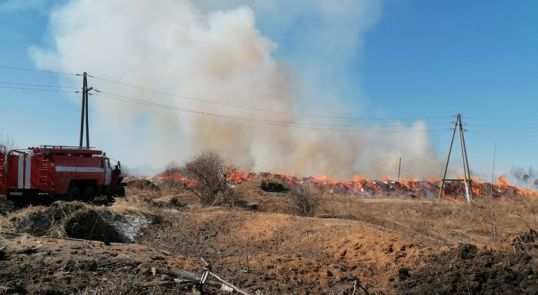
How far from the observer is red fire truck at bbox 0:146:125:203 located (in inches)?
827

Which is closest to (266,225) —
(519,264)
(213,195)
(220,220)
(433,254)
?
(220,220)

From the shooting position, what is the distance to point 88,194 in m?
24.0

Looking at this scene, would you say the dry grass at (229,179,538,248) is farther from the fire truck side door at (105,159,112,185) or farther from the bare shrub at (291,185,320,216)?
the fire truck side door at (105,159,112,185)

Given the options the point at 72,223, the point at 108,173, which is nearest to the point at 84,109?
the point at 108,173

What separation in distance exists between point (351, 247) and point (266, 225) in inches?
160

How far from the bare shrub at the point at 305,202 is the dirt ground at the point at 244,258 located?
5.42 meters

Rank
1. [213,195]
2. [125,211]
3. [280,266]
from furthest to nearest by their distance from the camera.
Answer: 1. [213,195]
2. [125,211]
3. [280,266]

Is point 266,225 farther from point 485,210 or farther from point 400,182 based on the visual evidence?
point 400,182

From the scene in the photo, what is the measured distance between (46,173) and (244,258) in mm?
15259

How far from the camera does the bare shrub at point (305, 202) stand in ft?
67.7

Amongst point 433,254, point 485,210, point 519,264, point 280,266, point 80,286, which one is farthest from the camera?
point 485,210

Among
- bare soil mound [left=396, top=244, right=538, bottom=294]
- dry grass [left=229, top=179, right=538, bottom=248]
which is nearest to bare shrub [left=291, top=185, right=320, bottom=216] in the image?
dry grass [left=229, top=179, right=538, bottom=248]

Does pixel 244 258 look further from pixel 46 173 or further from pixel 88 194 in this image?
pixel 88 194

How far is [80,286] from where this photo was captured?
254 inches
